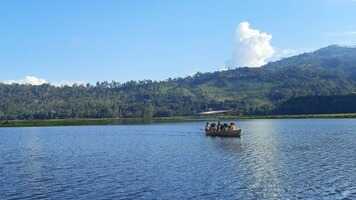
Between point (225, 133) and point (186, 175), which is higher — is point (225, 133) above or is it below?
above

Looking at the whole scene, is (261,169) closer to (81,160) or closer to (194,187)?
(194,187)

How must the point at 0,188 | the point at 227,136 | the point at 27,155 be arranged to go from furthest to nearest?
the point at 227,136 < the point at 27,155 < the point at 0,188

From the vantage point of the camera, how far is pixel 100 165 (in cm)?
7281

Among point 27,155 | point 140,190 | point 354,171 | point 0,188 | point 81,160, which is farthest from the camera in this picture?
point 27,155

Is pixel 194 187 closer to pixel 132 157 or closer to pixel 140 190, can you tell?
pixel 140 190

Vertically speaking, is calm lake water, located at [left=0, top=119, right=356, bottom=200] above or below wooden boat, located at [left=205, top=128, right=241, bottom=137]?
below

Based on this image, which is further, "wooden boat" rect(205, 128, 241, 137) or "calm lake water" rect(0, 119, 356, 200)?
"wooden boat" rect(205, 128, 241, 137)

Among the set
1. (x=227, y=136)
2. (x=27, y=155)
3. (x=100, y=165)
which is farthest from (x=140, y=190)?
(x=227, y=136)

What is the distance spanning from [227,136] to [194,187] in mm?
85611

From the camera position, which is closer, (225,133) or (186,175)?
(186,175)

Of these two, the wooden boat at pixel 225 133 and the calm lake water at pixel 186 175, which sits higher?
the wooden boat at pixel 225 133

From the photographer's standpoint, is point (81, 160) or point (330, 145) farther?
point (330, 145)

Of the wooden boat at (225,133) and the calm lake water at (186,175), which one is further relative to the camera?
the wooden boat at (225,133)

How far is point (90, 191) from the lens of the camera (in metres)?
50.9
